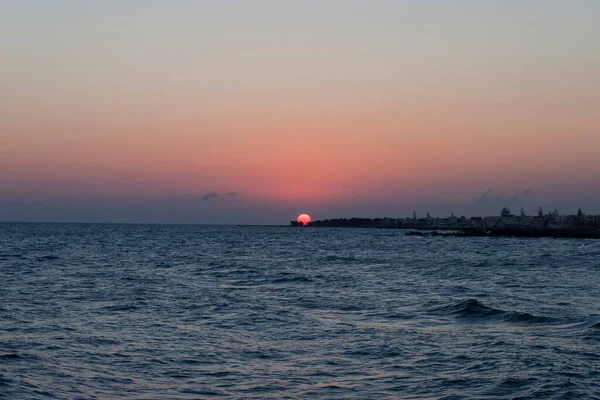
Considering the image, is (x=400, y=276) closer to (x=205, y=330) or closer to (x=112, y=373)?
(x=205, y=330)

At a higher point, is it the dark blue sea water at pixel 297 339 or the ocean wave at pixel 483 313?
the ocean wave at pixel 483 313

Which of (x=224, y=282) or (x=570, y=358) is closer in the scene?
(x=570, y=358)

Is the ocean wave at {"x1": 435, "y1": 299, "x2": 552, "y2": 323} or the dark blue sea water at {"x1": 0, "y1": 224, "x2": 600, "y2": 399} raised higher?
the ocean wave at {"x1": 435, "y1": 299, "x2": 552, "y2": 323}

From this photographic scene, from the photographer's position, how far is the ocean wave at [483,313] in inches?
945

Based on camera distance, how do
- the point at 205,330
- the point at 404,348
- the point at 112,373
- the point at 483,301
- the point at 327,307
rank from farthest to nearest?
the point at 483,301 → the point at 327,307 → the point at 205,330 → the point at 404,348 → the point at 112,373

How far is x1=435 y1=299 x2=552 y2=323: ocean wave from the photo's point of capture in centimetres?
2400

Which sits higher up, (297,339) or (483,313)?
(483,313)

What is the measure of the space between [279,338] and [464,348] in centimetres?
551

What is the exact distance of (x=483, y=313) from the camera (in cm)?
2556

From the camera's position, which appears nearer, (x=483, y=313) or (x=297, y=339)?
(x=297, y=339)

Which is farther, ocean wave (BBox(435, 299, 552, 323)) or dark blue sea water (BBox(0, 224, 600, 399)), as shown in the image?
ocean wave (BBox(435, 299, 552, 323))

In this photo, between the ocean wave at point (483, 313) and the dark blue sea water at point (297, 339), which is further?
the ocean wave at point (483, 313)

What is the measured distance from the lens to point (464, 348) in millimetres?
18906

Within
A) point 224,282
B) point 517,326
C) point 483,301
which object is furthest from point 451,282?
point 517,326
